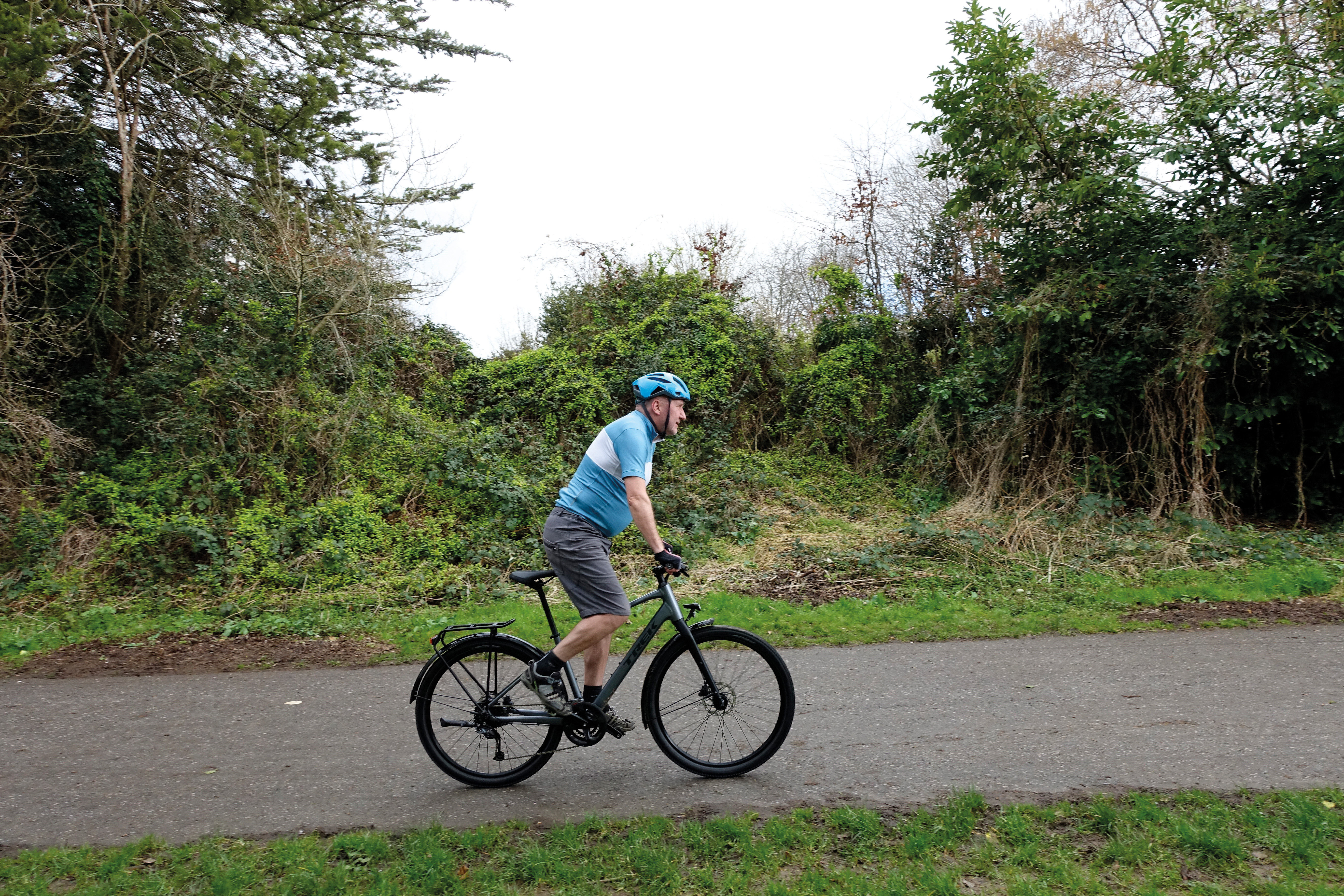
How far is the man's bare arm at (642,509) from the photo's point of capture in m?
3.86

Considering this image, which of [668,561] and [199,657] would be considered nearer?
[668,561]

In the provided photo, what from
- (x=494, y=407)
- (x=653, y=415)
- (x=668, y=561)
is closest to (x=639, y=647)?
(x=668, y=561)

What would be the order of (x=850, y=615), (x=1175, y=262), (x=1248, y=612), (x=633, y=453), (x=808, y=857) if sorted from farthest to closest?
(x=1175, y=262)
(x=850, y=615)
(x=1248, y=612)
(x=633, y=453)
(x=808, y=857)

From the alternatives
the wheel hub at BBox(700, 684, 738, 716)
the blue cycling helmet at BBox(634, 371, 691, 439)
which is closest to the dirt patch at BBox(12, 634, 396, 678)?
the wheel hub at BBox(700, 684, 738, 716)

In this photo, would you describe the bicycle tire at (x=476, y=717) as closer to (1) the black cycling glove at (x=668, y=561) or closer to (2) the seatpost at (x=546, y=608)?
(2) the seatpost at (x=546, y=608)

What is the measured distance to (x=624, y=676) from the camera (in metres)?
4.11

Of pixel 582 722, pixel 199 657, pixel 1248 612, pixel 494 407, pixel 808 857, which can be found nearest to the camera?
pixel 808 857

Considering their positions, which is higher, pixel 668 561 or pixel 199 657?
pixel 668 561

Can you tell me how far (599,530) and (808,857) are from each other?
1.82 m

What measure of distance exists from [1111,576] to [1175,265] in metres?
4.92

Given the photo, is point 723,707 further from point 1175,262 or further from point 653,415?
point 1175,262

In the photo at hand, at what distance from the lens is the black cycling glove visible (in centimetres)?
386

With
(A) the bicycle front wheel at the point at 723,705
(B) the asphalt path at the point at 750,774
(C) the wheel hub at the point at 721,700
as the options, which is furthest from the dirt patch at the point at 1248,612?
(C) the wheel hub at the point at 721,700

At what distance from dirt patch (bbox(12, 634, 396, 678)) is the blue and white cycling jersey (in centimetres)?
325
